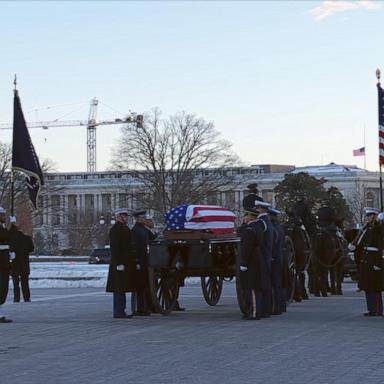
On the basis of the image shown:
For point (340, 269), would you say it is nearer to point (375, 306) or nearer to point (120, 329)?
point (375, 306)

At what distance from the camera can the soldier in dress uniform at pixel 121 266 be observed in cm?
1803

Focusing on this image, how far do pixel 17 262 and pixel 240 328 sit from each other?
10051mm

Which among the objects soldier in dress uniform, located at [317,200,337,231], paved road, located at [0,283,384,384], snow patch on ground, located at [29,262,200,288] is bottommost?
snow patch on ground, located at [29,262,200,288]

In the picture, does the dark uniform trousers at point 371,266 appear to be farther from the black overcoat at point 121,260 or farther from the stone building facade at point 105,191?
the stone building facade at point 105,191

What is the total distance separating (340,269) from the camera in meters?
25.5

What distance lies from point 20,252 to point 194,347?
39.1 feet

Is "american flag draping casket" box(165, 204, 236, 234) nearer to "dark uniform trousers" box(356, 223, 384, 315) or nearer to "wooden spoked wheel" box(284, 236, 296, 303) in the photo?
"wooden spoked wheel" box(284, 236, 296, 303)

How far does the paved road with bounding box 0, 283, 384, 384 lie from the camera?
10750 mm

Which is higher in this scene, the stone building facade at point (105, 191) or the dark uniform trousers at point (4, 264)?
the stone building facade at point (105, 191)

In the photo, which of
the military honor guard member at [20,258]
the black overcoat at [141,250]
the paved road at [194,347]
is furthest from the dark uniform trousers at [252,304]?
the military honor guard member at [20,258]

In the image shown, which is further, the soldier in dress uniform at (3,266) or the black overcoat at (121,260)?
the black overcoat at (121,260)

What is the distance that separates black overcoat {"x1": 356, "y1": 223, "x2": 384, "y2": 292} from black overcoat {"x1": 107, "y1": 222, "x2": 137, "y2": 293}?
3.72m

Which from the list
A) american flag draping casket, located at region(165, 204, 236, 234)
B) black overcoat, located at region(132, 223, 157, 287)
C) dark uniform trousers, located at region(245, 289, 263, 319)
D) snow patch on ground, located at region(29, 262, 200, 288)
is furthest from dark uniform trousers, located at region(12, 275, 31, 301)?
dark uniform trousers, located at region(245, 289, 263, 319)

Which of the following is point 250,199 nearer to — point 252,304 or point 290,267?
point 252,304
